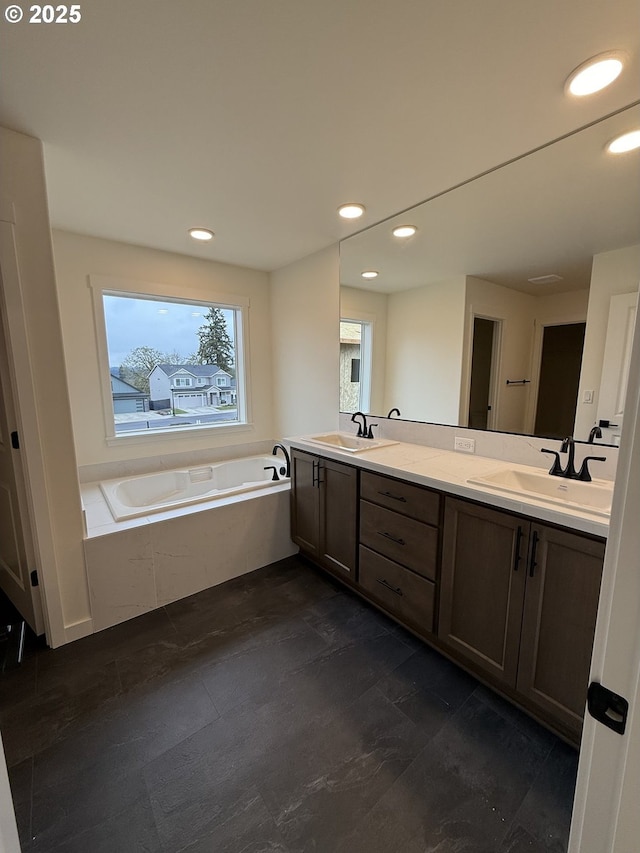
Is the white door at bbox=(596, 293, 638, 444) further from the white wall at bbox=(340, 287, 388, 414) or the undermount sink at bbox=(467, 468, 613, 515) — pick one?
the white wall at bbox=(340, 287, 388, 414)

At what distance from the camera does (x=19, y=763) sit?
52.5 inches

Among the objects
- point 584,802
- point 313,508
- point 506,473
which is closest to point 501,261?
point 506,473

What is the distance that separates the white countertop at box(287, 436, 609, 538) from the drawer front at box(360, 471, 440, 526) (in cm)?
4

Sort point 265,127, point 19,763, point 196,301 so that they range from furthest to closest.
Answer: point 196,301 < point 265,127 < point 19,763

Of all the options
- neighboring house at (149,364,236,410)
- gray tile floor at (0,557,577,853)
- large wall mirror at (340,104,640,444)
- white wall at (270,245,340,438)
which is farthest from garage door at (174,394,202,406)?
gray tile floor at (0,557,577,853)

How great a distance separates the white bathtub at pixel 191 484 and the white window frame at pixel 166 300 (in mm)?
337

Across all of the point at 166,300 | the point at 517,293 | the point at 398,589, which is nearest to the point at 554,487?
the point at 398,589

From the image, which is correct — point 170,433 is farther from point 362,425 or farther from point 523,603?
point 523,603

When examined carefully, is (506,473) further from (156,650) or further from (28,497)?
(28,497)

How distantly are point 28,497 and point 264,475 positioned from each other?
1979mm

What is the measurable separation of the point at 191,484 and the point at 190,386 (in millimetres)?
918

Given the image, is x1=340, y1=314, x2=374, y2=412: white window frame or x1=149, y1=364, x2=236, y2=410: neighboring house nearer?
x1=340, y1=314, x2=374, y2=412: white window frame

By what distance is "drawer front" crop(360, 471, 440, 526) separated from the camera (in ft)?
5.66

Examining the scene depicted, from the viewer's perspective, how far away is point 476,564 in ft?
5.18
